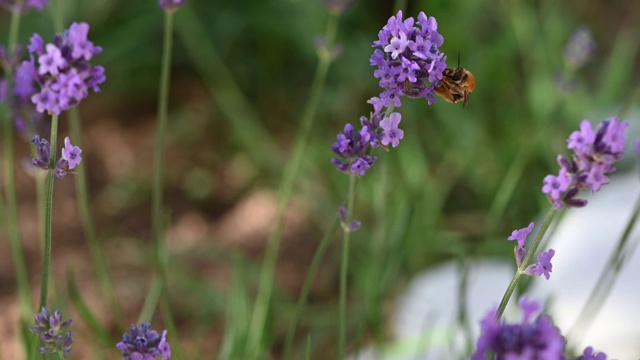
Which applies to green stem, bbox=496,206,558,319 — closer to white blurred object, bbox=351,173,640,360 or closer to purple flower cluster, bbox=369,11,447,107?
purple flower cluster, bbox=369,11,447,107

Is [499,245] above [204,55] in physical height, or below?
below

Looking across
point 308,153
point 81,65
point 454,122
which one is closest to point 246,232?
point 308,153

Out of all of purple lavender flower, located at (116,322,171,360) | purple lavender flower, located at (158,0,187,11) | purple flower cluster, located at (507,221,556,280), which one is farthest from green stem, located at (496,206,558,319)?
purple lavender flower, located at (158,0,187,11)

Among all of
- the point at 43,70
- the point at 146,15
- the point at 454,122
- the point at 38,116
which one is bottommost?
the point at 43,70

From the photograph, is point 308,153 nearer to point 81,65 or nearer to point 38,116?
point 38,116

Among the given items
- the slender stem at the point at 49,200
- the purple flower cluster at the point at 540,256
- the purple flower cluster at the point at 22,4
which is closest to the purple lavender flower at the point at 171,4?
the purple flower cluster at the point at 22,4

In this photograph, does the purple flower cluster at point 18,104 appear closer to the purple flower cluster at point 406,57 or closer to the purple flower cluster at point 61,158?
the purple flower cluster at point 61,158

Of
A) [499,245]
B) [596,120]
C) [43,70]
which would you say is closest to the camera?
[43,70]
